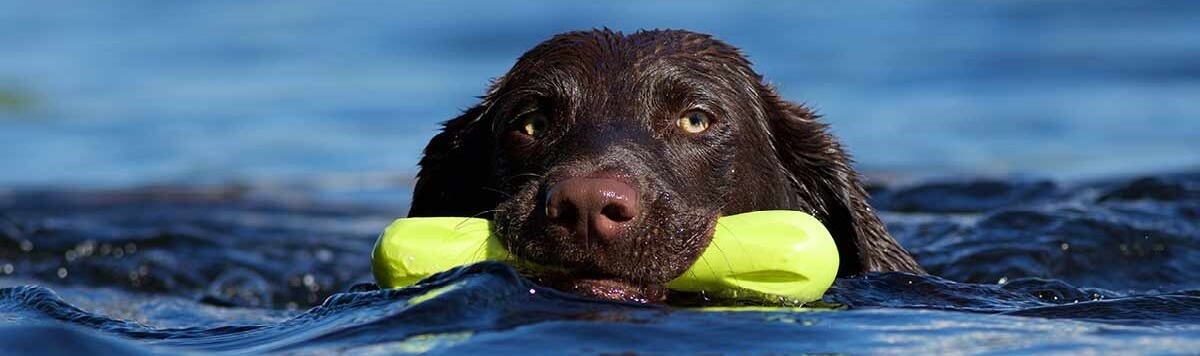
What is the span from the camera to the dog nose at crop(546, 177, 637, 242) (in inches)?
184

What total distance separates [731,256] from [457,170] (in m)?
1.58

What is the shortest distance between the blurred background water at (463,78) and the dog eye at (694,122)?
657cm

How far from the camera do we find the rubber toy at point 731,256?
503cm

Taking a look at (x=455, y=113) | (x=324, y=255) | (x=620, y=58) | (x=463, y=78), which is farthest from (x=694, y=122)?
(x=463, y=78)

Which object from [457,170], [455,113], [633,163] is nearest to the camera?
[633,163]

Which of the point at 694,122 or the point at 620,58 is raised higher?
the point at 620,58

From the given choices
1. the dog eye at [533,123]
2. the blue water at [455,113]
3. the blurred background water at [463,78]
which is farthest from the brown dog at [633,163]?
the blurred background water at [463,78]

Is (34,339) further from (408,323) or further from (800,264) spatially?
(800,264)

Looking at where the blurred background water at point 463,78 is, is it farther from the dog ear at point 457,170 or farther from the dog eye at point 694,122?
the dog eye at point 694,122

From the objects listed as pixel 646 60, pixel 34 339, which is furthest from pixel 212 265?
pixel 34 339

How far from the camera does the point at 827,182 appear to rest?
645 centimetres

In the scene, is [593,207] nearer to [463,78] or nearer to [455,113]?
[455,113]

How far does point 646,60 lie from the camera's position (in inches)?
232

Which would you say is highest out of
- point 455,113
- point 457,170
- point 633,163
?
point 455,113
